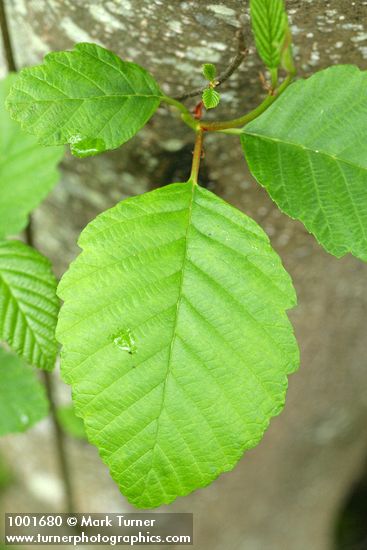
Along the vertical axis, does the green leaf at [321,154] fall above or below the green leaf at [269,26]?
below

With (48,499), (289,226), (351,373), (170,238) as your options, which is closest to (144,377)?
(170,238)

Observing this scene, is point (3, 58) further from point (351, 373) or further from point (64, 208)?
point (351, 373)

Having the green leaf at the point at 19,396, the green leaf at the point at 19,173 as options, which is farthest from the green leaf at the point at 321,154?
the green leaf at the point at 19,396

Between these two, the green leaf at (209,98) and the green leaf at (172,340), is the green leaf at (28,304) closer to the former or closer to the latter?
the green leaf at (172,340)

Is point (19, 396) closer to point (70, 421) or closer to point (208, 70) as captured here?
point (70, 421)

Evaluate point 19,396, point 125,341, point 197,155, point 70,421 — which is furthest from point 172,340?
point 70,421

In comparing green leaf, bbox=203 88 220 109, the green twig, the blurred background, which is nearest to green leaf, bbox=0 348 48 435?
the blurred background

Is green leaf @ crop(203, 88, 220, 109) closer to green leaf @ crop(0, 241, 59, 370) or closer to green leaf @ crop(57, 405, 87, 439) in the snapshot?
green leaf @ crop(0, 241, 59, 370)
